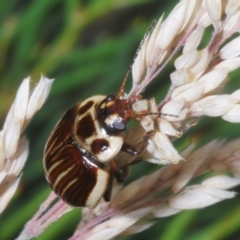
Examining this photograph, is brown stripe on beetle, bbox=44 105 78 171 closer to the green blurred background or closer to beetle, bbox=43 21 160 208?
beetle, bbox=43 21 160 208

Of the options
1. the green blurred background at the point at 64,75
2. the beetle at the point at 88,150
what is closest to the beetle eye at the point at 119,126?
the beetle at the point at 88,150

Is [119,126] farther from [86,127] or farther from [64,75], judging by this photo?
[64,75]

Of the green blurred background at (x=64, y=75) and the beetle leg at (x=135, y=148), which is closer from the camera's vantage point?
the beetle leg at (x=135, y=148)

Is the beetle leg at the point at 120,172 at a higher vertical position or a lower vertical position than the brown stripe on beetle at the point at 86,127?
lower

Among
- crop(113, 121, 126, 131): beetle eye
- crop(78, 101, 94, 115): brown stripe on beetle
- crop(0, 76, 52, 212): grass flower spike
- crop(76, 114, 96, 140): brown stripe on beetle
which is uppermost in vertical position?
crop(0, 76, 52, 212): grass flower spike

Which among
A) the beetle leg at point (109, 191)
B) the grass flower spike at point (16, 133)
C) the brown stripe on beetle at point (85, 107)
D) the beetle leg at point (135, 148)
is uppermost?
the grass flower spike at point (16, 133)

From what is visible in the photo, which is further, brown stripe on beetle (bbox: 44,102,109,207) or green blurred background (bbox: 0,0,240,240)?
green blurred background (bbox: 0,0,240,240)

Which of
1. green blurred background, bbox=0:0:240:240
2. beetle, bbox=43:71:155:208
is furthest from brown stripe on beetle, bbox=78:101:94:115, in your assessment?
green blurred background, bbox=0:0:240:240

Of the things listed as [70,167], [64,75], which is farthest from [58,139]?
[64,75]

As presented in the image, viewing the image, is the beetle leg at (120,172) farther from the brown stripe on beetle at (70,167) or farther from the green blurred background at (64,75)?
the green blurred background at (64,75)
